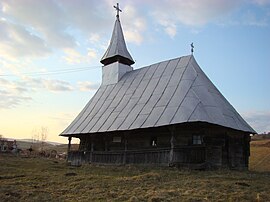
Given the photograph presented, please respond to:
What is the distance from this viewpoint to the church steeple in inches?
1000

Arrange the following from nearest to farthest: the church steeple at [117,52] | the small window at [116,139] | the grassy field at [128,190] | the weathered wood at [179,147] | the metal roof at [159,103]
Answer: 1. the grassy field at [128,190]
2. the weathered wood at [179,147]
3. the metal roof at [159,103]
4. the small window at [116,139]
5. the church steeple at [117,52]

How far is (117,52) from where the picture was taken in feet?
83.2

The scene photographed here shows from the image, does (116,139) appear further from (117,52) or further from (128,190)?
(128,190)

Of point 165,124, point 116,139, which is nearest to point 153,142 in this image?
point 116,139

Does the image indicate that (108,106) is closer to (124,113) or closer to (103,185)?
(124,113)

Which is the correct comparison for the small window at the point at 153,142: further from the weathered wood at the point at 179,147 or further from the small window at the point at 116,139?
the small window at the point at 116,139

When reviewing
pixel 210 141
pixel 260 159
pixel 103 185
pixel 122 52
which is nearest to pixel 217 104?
pixel 210 141

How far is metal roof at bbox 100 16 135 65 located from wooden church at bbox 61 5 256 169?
2.62 metres

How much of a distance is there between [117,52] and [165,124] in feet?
38.2

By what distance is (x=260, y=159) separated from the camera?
31.5m

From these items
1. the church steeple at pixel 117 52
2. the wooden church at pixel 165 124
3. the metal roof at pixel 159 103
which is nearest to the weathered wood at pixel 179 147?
the wooden church at pixel 165 124

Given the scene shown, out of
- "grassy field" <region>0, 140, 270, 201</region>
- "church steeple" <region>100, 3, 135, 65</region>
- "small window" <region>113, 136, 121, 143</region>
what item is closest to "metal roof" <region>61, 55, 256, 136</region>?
"small window" <region>113, 136, 121, 143</region>

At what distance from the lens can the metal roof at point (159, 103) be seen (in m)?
15.5

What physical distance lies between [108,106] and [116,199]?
13055 mm
